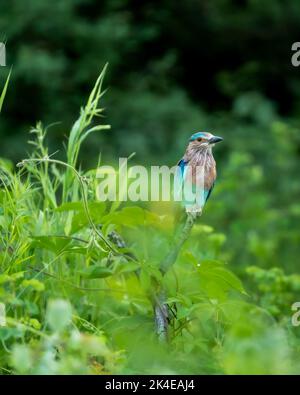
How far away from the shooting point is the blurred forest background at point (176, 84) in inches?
312

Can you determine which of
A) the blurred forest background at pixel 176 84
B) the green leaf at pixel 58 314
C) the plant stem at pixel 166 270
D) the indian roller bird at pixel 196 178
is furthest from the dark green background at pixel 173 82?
the green leaf at pixel 58 314

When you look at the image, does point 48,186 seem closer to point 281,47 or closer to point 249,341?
point 249,341

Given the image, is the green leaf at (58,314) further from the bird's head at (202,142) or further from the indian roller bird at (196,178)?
the bird's head at (202,142)

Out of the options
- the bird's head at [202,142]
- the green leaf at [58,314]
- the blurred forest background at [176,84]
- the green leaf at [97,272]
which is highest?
the blurred forest background at [176,84]

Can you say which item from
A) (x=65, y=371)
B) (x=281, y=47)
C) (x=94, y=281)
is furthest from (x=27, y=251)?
(x=281, y=47)

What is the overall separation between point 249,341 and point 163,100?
754 centimetres

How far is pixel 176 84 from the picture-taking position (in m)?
10.4

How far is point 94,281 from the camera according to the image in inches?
127

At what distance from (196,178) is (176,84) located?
8.00m

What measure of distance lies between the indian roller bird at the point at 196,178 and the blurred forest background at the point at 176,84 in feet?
A: 12.0

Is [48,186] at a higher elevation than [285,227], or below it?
below

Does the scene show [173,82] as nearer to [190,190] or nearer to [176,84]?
[176,84]

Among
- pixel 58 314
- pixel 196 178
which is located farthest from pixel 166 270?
pixel 58 314
